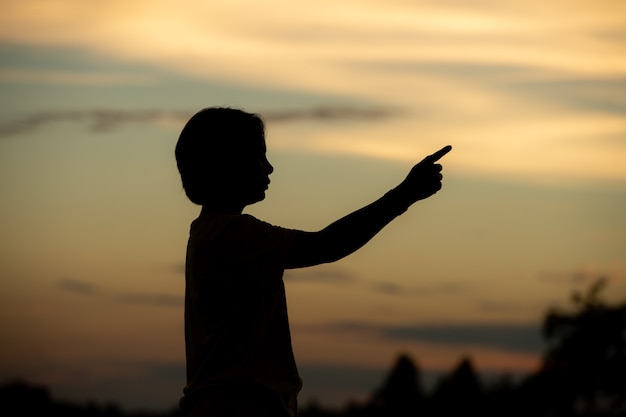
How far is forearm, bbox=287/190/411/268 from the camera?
4.82 m

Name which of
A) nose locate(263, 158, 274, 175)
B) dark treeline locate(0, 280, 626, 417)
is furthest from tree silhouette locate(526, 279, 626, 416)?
nose locate(263, 158, 274, 175)

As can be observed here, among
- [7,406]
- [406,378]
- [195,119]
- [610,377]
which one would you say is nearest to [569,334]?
[610,377]

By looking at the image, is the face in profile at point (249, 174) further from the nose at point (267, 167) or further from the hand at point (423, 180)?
the hand at point (423, 180)

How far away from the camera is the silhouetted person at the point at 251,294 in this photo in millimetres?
4754

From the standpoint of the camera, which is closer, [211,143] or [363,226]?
[363,226]

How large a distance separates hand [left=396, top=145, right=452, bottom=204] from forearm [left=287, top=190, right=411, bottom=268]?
0.10ft

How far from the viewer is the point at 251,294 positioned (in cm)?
480

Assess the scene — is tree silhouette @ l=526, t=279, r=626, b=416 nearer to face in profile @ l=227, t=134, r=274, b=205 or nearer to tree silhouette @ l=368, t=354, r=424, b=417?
tree silhouette @ l=368, t=354, r=424, b=417

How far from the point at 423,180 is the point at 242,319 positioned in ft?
2.94

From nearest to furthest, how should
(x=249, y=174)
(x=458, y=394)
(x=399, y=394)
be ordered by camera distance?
(x=249, y=174), (x=399, y=394), (x=458, y=394)

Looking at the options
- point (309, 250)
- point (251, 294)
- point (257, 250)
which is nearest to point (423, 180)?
point (309, 250)

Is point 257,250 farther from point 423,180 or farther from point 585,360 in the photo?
point 585,360

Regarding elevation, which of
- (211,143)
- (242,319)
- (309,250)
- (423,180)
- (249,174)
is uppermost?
(211,143)

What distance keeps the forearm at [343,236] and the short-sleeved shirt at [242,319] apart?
57mm
